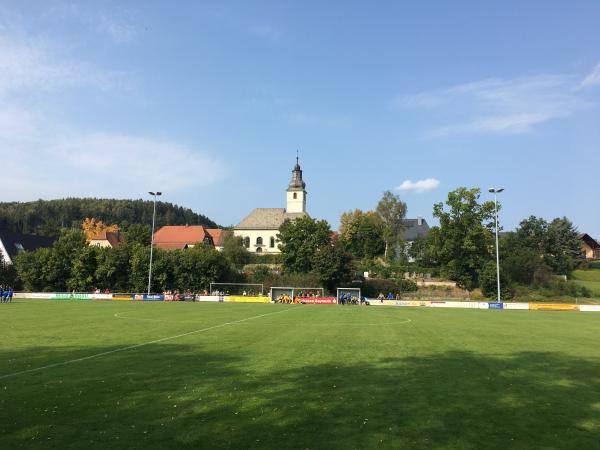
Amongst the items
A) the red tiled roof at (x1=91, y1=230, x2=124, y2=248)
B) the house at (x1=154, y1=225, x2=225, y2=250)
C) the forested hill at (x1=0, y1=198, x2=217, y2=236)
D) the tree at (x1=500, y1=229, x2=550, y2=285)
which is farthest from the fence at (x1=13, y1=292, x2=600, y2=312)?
the forested hill at (x1=0, y1=198, x2=217, y2=236)

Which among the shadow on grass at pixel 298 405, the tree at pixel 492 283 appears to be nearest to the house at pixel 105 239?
the tree at pixel 492 283

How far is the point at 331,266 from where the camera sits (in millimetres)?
64125

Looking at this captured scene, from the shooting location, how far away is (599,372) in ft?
39.9

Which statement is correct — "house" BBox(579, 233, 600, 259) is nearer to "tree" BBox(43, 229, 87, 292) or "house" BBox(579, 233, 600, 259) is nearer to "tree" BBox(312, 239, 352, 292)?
"tree" BBox(312, 239, 352, 292)

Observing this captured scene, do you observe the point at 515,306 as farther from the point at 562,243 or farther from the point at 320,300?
the point at 562,243

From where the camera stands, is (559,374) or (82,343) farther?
(82,343)

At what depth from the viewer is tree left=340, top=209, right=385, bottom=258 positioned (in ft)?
325

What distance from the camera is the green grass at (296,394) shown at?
6703 mm

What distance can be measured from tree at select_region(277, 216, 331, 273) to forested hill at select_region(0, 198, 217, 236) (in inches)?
3684

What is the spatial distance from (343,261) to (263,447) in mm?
59803

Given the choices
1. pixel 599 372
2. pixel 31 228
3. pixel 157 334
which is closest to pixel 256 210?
pixel 31 228

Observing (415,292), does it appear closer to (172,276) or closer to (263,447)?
(172,276)

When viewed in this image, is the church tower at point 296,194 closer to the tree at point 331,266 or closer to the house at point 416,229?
A: the house at point 416,229

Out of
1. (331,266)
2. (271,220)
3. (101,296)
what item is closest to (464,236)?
(331,266)
